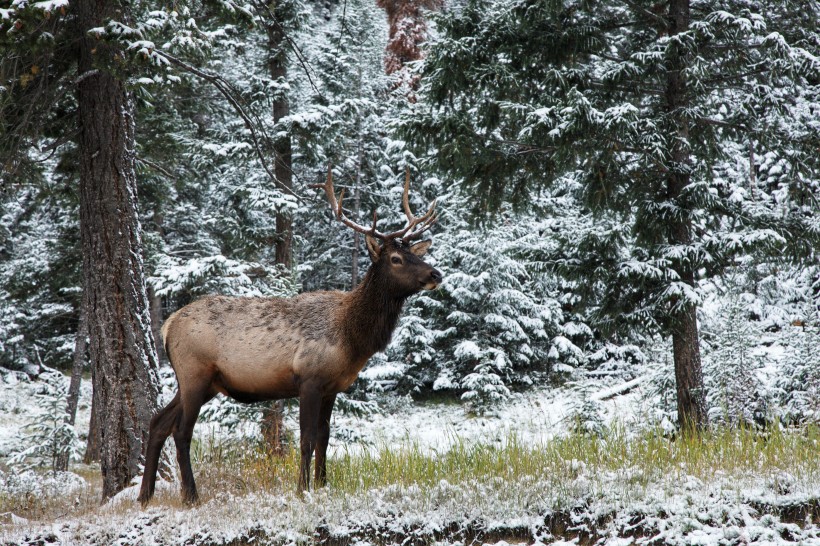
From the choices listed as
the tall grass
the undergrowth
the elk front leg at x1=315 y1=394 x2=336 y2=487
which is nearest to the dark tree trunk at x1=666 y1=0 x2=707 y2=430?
the undergrowth

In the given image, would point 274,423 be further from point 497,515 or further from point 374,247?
point 497,515

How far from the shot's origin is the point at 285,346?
6352 millimetres

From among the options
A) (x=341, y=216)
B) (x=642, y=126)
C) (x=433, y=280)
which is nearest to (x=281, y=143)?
(x=642, y=126)

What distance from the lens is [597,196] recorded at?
1057cm

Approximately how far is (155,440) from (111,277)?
177cm

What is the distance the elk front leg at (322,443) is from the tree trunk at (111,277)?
208 centimetres

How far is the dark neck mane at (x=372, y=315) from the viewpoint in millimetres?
6375

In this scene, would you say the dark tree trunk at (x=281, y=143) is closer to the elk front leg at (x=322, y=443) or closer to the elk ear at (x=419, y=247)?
the elk ear at (x=419, y=247)

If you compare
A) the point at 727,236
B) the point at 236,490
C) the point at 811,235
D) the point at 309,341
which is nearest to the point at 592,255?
the point at 727,236

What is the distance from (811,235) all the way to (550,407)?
9995mm

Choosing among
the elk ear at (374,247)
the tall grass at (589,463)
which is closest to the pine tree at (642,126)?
the elk ear at (374,247)

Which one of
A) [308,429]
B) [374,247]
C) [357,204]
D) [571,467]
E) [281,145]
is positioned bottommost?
[571,467]

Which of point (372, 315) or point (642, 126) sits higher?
point (642, 126)

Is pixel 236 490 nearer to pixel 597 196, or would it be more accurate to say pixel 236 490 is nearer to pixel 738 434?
pixel 738 434
